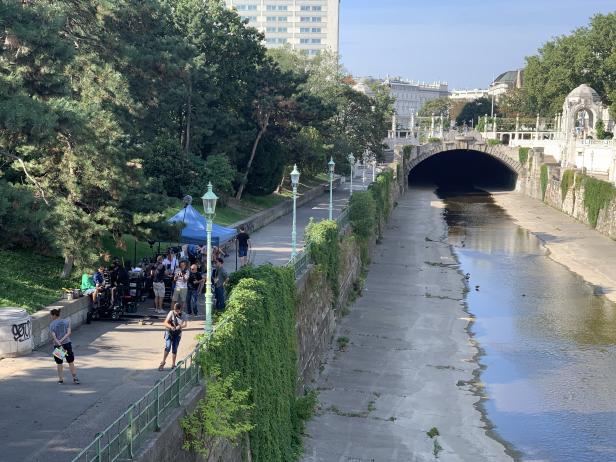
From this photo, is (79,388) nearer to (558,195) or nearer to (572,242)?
(572,242)

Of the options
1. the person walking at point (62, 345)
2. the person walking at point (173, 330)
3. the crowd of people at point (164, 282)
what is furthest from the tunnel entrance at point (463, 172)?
the person walking at point (62, 345)

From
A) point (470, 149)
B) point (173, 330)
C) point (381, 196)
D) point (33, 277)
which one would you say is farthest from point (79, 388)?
point (470, 149)

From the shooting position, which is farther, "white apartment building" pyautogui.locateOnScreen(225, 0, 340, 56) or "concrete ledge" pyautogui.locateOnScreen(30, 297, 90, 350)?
"white apartment building" pyautogui.locateOnScreen(225, 0, 340, 56)

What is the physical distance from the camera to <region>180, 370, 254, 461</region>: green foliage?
45.9ft

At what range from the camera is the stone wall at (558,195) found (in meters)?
65.9

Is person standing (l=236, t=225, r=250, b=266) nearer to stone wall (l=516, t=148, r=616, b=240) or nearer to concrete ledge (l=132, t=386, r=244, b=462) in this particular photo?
concrete ledge (l=132, t=386, r=244, b=462)

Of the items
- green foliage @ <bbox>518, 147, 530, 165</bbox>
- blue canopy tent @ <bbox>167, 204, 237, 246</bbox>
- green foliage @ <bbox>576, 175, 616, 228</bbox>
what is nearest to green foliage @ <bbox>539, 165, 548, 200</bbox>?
green foliage @ <bbox>518, 147, 530, 165</bbox>

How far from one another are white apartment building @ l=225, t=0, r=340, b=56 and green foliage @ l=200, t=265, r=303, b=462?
160m

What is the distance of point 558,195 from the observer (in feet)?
281

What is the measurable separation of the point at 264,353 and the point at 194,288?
5879mm

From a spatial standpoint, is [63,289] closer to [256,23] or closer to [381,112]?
[381,112]

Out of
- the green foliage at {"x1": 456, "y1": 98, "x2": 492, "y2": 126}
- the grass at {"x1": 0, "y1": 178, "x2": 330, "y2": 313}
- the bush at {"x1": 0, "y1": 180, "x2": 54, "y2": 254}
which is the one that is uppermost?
the green foliage at {"x1": 456, "y1": 98, "x2": 492, "y2": 126}

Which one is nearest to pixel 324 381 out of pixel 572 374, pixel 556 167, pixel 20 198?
pixel 572 374

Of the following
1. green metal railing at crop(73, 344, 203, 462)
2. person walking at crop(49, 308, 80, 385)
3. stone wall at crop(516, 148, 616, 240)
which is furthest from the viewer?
stone wall at crop(516, 148, 616, 240)
